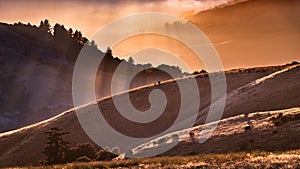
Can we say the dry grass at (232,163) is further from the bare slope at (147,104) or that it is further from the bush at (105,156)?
the bare slope at (147,104)

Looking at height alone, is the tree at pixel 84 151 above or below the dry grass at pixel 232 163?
above

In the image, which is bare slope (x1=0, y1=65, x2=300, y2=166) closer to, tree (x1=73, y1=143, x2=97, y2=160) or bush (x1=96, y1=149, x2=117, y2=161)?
tree (x1=73, y1=143, x2=97, y2=160)

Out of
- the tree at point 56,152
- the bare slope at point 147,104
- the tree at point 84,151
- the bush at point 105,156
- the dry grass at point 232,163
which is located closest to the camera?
the dry grass at point 232,163

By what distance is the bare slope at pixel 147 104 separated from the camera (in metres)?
68.6

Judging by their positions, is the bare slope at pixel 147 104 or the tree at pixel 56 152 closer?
the tree at pixel 56 152

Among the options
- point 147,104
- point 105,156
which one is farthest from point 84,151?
point 147,104

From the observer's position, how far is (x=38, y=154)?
74125 millimetres

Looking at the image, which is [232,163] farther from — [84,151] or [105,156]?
[84,151]

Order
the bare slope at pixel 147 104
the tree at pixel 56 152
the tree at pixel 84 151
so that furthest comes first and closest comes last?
the bare slope at pixel 147 104 → the tree at pixel 84 151 → the tree at pixel 56 152

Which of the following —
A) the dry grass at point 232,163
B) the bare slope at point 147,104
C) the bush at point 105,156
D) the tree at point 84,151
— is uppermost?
the bare slope at point 147,104

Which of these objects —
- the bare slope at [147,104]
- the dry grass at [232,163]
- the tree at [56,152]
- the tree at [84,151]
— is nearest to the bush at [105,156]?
the tree at [84,151]

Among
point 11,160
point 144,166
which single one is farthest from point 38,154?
point 144,166

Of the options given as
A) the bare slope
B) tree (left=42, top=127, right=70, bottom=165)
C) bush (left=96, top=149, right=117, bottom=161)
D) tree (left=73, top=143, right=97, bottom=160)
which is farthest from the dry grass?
the bare slope

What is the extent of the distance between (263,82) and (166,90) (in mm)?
24391
